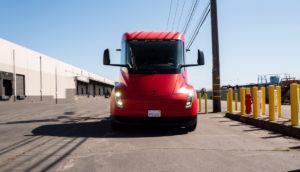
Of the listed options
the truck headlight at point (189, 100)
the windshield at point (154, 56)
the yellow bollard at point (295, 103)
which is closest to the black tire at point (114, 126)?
the windshield at point (154, 56)

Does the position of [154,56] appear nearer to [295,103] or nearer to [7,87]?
[295,103]

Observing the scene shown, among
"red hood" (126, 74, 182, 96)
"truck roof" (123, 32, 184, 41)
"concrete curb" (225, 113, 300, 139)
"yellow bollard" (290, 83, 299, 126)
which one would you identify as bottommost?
"concrete curb" (225, 113, 300, 139)

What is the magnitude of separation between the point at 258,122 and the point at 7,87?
129 ft

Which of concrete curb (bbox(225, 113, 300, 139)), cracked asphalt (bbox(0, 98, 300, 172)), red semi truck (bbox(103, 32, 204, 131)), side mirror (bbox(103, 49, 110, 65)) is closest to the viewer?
cracked asphalt (bbox(0, 98, 300, 172))

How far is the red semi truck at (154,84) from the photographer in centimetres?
950

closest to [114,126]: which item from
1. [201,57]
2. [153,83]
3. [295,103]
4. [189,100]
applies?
[153,83]

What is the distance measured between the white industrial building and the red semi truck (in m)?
34.5

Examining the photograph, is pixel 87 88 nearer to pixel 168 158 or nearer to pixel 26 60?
pixel 26 60

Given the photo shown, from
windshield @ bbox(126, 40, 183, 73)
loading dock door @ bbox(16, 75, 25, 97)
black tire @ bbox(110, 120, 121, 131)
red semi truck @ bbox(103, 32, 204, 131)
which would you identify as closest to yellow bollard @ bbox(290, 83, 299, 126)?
red semi truck @ bbox(103, 32, 204, 131)

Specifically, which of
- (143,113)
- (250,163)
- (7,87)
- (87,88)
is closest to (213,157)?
(250,163)

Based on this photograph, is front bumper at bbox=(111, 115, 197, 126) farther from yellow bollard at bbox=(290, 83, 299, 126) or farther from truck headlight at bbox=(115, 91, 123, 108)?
yellow bollard at bbox=(290, 83, 299, 126)

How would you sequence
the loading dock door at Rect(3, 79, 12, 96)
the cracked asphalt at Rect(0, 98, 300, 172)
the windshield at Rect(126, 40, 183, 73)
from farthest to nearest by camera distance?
1. the loading dock door at Rect(3, 79, 12, 96)
2. the windshield at Rect(126, 40, 183, 73)
3. the cracked asphalt at Rect(0, 98, 300, 172)

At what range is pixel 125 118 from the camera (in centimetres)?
955

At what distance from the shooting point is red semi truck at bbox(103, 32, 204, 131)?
9500 mm
